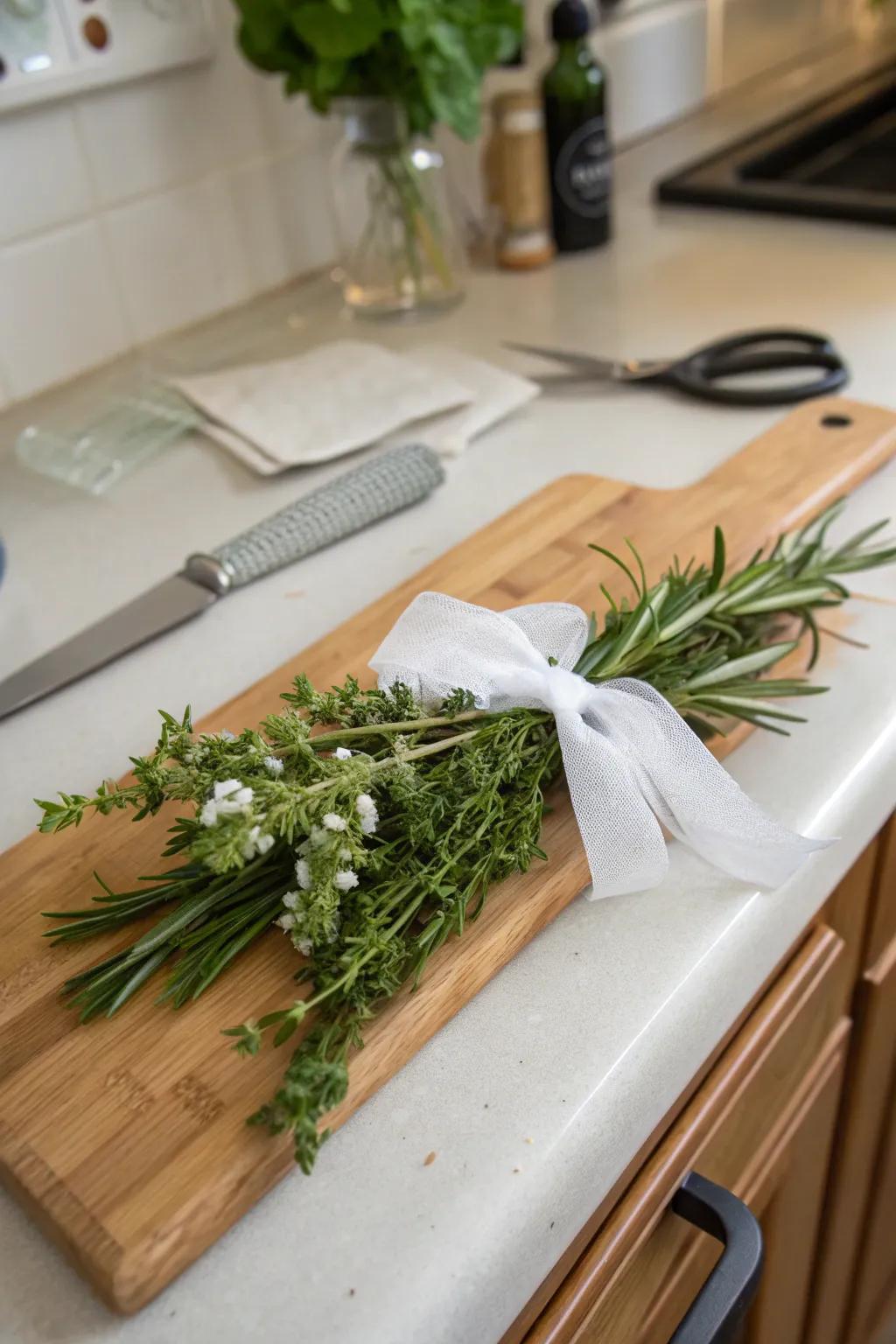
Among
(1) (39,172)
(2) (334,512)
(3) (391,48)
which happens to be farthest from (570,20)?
(2) (334,512)

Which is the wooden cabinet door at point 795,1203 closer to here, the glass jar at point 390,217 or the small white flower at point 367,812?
the small white flower at point 367,812

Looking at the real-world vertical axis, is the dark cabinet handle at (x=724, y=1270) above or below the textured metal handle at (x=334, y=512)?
below

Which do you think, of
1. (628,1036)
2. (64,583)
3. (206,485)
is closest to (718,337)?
(206,485)

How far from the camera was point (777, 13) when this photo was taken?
1677 millimetres

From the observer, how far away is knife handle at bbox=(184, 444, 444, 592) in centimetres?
72

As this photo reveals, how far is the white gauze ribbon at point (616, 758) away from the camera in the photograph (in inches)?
18.7

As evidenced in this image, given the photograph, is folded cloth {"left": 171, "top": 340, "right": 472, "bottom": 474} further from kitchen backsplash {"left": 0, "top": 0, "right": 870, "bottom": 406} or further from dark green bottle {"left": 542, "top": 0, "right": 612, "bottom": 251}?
dark green bottle {"left": 542, "top": 0, "right": 612, "bottom": 251}

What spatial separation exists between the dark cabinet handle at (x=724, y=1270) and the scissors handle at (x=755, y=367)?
1.84 feet

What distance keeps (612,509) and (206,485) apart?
0.33 meters

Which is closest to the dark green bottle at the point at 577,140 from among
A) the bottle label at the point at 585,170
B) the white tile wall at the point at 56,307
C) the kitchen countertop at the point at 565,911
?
the bottle label at the point at 585,170

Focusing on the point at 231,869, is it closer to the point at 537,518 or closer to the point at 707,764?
the point at 707,764

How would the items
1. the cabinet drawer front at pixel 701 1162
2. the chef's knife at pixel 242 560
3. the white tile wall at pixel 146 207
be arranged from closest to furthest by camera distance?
the cabinet drawer front at pixel 701 1162 → the chef's knife at pixel 242 560 → the white tile wall at pixel 146 207

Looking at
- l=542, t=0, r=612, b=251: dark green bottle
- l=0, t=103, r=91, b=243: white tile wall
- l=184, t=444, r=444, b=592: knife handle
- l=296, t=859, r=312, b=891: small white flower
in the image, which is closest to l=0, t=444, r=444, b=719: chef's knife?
l=184, t=444, r=444, b=592: knife handle

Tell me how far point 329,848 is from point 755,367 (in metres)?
0.64
